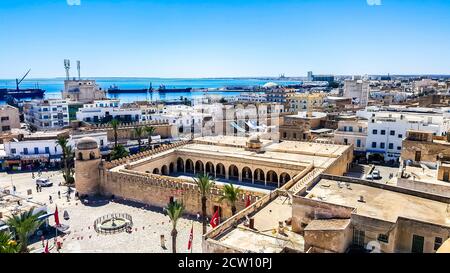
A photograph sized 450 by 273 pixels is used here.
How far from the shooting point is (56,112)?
65375mm

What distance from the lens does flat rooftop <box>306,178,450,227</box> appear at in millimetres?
15422

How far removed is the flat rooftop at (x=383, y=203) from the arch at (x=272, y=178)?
14816mm

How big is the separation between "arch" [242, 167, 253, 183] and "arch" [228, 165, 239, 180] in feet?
2.96

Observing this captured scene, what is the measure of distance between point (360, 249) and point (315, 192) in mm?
4884

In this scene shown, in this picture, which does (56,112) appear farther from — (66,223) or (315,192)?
(315,192)

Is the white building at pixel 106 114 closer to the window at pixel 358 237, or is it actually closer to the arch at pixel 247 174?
the arch at pixel 247 174

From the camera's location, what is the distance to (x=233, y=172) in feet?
127

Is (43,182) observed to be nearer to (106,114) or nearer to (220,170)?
(220,170)

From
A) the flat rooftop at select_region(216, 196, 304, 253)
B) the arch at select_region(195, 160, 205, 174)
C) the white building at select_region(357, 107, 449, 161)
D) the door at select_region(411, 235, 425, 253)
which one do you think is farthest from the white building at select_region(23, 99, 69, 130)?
the door at select_region(411, 235, 425, 253)

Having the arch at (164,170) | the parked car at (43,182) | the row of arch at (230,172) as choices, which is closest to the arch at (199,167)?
the row of arch at (230,172)

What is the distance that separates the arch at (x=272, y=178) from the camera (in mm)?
35625

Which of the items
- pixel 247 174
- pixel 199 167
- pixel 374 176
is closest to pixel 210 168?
pixel 199 167

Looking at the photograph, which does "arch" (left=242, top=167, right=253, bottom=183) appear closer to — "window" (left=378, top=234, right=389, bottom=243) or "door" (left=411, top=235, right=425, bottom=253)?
"window" (left=378, top=234, right=389, bottom=243)

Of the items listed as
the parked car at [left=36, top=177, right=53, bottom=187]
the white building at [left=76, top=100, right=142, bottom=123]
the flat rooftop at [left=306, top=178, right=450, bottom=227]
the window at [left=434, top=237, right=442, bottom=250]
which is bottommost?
the parked car at [left=36, top=177, right=53, bottom=187]
